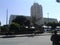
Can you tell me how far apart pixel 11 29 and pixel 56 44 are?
1810 inches

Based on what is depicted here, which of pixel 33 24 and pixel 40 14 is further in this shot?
pixel 40 14

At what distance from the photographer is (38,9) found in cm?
13450

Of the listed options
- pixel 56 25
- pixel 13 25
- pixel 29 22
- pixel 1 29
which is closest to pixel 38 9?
pixel 56 25

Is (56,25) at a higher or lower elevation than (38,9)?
lower

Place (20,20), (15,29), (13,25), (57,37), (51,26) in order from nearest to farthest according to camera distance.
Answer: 1. (57,37)
2. (13,25)
3. (15,29)
4. (20,20)
5. (51,26)

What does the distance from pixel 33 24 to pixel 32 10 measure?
183 feet

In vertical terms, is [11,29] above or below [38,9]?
below

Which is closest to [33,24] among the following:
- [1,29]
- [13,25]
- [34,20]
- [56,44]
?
[34,20]

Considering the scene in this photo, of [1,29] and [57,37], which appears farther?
[1,29]

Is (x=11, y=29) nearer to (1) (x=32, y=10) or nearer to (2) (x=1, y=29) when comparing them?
(2) (x=1, y=29)

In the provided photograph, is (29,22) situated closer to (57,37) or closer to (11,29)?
(11,29)

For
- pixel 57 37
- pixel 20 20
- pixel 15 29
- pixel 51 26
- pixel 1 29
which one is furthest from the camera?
pixel 51 26

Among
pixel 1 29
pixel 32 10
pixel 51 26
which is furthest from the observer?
pixel 32 10

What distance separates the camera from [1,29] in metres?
65.8
